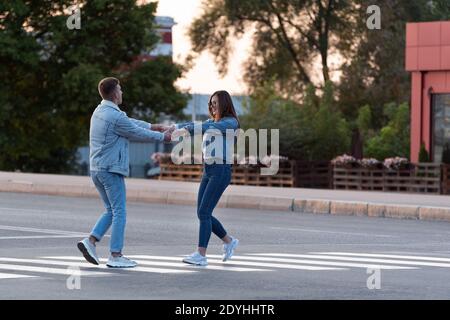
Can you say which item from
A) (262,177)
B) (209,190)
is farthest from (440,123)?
(209,190)

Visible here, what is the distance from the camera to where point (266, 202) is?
27.7m

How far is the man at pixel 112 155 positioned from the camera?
45.9 feet

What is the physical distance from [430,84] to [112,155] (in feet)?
85.0

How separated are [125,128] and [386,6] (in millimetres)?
55380

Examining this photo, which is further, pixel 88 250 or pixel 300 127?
pixel 300 127

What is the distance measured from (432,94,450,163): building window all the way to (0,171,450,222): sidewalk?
7.87 meters

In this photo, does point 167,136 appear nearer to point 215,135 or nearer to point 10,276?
point 215,135

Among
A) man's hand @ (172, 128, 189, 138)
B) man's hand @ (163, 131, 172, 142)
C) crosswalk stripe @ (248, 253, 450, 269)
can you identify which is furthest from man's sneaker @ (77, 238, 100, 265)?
crosswalk stripe @ (248, 253, 450, 269)

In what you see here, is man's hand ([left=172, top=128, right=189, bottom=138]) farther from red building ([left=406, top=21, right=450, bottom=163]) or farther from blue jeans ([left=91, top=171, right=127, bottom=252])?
red building ([left=406, top=21, right=450, bottom=163])

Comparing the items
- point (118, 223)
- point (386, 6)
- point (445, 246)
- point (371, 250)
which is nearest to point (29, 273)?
point (118, 223)

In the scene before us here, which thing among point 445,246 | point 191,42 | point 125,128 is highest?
point 191,42

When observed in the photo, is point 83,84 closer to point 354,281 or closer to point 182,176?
point 182,176

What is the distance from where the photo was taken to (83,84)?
160ft
